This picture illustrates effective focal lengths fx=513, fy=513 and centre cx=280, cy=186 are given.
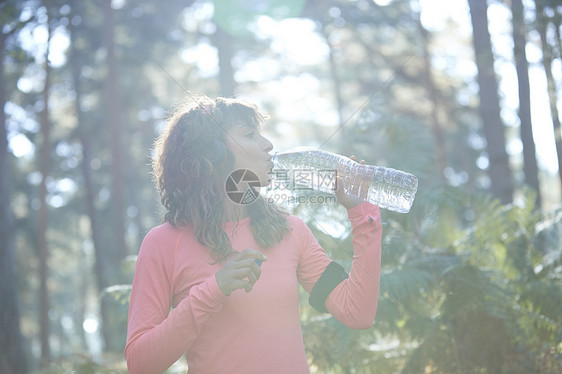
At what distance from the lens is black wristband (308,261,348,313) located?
2.27 m

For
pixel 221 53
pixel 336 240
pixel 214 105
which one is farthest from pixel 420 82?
pixel 214 105

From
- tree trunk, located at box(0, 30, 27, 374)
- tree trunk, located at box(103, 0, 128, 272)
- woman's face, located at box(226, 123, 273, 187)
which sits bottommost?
tree trunk, located at box(0, 30, 27, 374)

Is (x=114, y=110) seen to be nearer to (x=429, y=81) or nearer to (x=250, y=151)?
(x=429, y=81)

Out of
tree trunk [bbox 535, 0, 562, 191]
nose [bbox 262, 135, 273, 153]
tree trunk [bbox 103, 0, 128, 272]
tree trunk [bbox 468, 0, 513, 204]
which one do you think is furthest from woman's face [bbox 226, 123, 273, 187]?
tree trunk [bbox 103, 0, 128, 272]

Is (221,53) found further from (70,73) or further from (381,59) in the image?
(70,73)

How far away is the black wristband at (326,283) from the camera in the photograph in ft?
7.45

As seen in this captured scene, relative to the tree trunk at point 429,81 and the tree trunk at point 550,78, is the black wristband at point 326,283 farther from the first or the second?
the tree trunk at point 429,81

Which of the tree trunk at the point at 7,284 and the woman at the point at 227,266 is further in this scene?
the tree trunk at the point at 7,284

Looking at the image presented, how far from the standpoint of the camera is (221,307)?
190cm

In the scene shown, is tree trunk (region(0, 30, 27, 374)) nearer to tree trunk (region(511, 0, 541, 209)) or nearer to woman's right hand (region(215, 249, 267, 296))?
woman's right hand (region(215, 249, 267, 296))

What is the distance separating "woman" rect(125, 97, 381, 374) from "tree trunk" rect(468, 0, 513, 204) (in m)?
6.88

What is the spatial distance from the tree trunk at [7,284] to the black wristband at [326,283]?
9270 mm

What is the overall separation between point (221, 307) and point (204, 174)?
649 millimetres

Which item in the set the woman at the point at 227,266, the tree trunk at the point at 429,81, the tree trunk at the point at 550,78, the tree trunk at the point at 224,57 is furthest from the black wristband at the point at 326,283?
the tree trunk at the point at 429,81
